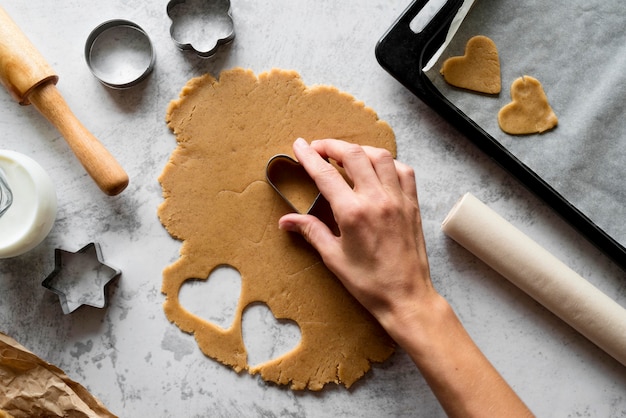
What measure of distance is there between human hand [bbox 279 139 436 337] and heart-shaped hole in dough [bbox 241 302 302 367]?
21cm

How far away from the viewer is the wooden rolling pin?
1292 mm

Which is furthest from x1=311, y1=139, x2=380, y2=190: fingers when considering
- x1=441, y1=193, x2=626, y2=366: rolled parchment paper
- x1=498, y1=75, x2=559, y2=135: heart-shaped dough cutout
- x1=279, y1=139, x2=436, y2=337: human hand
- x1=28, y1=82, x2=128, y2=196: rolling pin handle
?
x1=28, y1=82, x2=128, y2=196: rolling pin handle

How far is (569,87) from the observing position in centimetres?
143

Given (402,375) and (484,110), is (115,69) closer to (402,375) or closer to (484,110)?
(484,110)

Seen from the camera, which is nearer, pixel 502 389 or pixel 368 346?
pixel 502 389

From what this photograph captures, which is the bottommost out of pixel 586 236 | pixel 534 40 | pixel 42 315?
pixel 586 236

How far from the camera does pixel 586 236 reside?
1.40 metres

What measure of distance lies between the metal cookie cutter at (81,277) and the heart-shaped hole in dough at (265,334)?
13.9 inches

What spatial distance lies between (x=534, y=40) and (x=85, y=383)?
140 centimetres

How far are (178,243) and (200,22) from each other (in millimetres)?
567

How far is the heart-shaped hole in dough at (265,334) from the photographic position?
1.44m

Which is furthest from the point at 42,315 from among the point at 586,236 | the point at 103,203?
the point at 586,236

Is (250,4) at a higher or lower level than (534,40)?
higher

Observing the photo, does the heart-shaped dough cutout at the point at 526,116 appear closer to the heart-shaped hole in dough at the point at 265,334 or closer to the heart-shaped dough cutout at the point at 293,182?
the heart-shaped dough cutout at the point at 293,182
